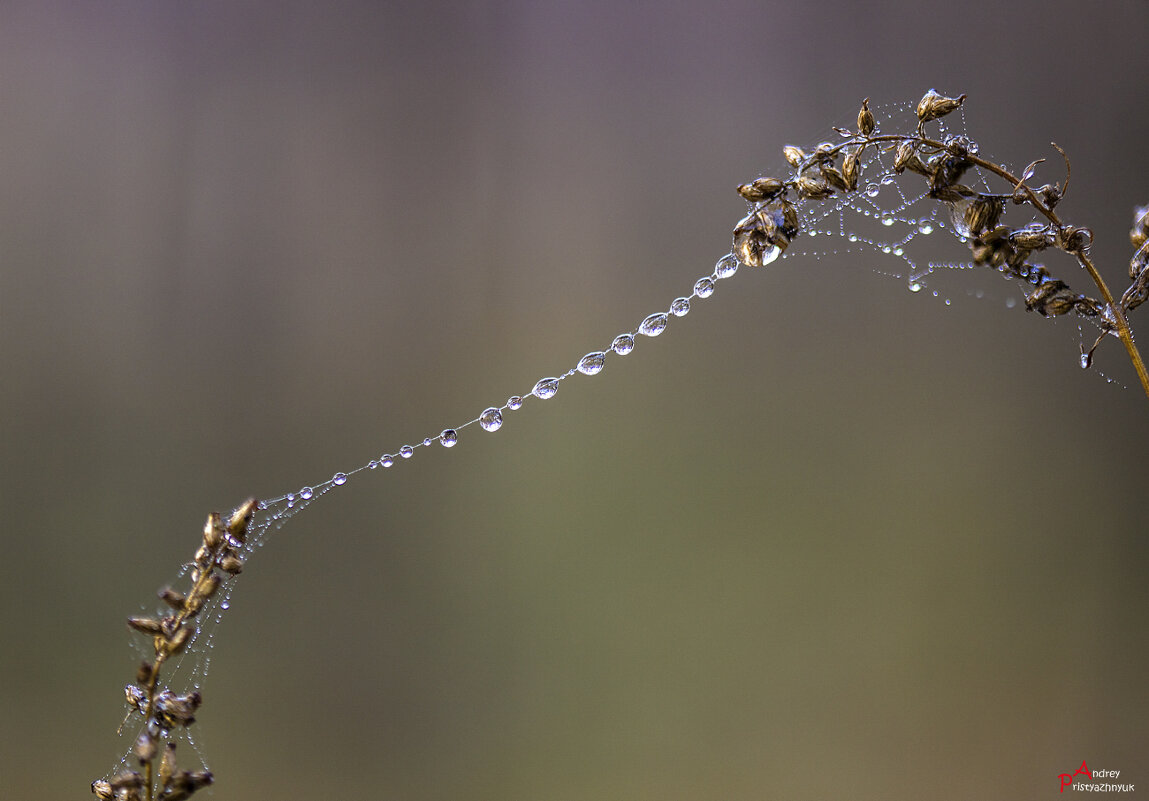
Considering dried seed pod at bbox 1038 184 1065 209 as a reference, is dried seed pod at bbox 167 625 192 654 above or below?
below

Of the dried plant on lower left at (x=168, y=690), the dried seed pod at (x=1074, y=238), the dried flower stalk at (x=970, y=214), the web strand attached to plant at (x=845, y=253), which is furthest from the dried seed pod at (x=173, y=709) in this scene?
the web strand attached to plant at (x=845, y=253)

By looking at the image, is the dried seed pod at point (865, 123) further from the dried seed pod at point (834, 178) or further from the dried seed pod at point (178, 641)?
the dried seed pod at point (178, 641)

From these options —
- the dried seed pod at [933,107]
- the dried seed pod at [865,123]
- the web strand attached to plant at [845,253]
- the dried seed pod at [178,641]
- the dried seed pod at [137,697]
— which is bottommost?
the dried seed pod at [137,697]

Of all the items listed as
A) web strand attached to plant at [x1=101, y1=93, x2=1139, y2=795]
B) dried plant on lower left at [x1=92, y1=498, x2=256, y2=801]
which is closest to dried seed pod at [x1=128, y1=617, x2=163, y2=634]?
dried plant on lower left at [x1=92, y1=498, x2=256, y2=801]

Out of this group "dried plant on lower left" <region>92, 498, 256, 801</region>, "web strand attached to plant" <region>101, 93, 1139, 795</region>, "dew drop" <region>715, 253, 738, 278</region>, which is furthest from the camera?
"web strand attached to plant" <region>101, 93, 1139, 795</region>

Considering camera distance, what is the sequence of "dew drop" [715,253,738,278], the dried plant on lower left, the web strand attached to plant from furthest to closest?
the web strand attached to plant < "dew drop" [715,253,738,278] < the dried plant on lower left

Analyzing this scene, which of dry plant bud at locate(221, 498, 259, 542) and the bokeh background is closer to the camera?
dry plant bud at locate(221, 498, 259, 542)

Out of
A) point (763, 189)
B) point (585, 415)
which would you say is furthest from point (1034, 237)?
point (585, 415)

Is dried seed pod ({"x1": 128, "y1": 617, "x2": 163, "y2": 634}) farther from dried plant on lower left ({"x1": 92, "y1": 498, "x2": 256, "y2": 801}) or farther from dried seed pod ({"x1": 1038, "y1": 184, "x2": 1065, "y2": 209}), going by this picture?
dried seed pod ({"x1": 1038, "y1": 184, "x2": 1065, "y2": 209})
